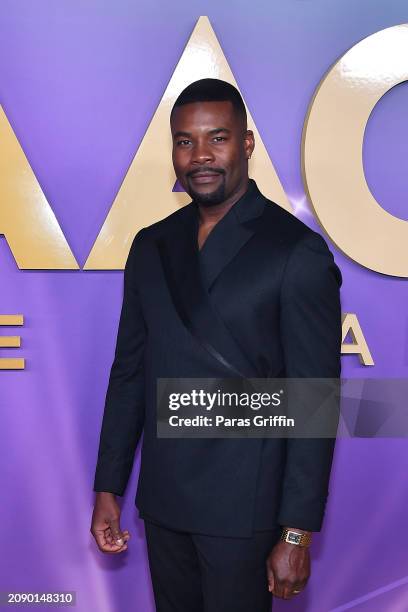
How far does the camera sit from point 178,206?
7.92ft

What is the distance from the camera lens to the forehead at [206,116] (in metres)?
1.79

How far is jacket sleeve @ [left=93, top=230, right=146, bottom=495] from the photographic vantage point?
1.93 m

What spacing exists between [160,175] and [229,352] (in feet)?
2.88

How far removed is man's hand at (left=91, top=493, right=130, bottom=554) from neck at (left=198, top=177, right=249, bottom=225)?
74 centimetres

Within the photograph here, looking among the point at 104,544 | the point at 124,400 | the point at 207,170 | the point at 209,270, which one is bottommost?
the point at 104,544

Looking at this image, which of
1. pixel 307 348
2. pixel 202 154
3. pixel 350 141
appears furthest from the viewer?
pixel 350 141

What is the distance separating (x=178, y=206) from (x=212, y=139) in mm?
636

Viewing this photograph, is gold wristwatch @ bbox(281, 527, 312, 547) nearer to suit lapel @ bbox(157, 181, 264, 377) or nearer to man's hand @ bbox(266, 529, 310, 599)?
man's hand @ bbox(266, 529, 310, 599)

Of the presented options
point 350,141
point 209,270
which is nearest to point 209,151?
point 209,270

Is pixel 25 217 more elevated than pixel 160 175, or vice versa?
pixel 160 175

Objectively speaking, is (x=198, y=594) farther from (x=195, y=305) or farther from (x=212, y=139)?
(x=212, y=139)

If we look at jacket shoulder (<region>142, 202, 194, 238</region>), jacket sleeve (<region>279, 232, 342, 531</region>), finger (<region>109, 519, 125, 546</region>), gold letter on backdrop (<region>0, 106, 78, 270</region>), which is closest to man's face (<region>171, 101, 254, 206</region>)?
jacket shoulder (<region>142, 202, 194, 238</region>)

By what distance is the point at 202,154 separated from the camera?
1.77 m

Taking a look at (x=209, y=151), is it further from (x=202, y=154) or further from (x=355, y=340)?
(x=355, y=340)
